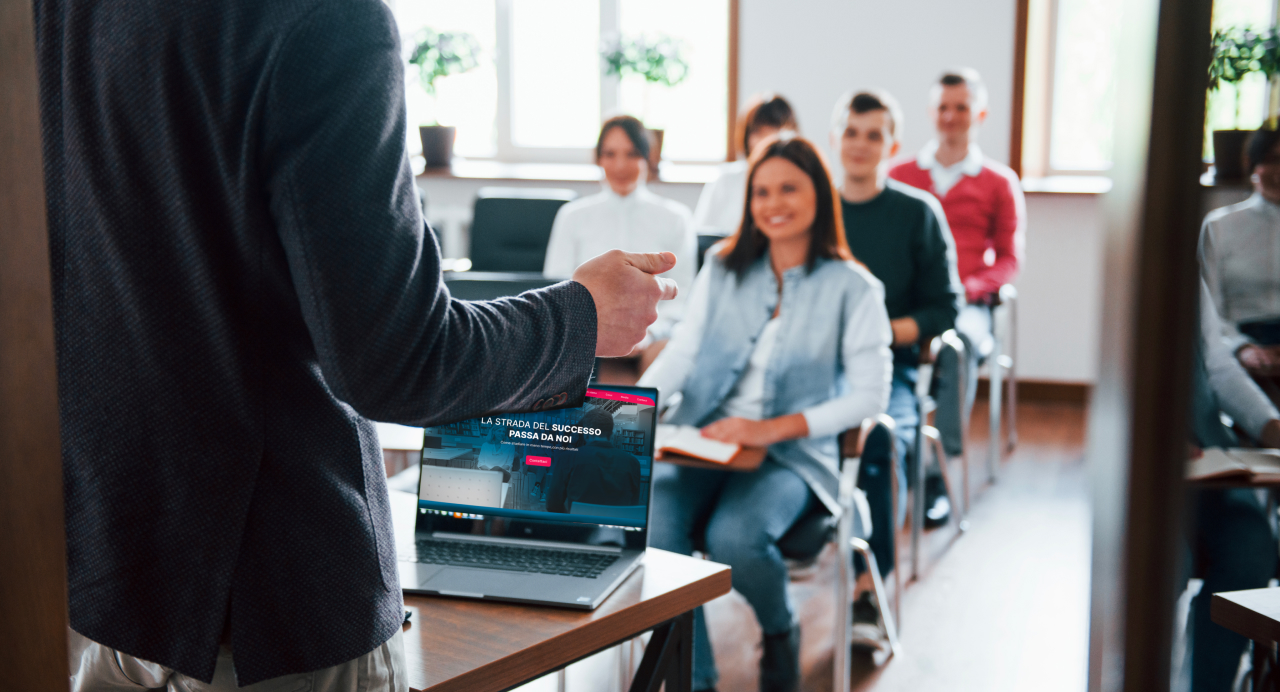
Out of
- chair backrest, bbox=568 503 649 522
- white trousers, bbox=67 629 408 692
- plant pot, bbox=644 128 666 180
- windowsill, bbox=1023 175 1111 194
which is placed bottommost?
chair backrest, bbox=568 503 649 522

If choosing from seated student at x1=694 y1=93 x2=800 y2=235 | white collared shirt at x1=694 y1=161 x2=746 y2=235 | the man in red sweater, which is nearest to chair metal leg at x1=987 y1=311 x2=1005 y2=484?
the man in red sweater

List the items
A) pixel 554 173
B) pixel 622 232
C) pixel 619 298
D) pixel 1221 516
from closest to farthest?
pixel 1221 516 → pixel 619 298 → pixel 622 232 → pixel 554 173

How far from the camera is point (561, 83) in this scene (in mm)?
6277

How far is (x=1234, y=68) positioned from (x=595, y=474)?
1091mm

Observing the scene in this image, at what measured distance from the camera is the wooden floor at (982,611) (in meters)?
2.51

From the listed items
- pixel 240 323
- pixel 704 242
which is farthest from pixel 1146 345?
pixel 704 242

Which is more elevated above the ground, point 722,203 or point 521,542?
point 722,203

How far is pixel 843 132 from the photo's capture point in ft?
11.5

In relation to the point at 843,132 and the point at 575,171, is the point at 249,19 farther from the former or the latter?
the point at 575,171

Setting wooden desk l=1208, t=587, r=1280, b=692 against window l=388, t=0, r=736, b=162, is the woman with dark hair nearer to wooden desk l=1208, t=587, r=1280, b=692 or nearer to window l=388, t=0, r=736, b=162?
window l=388, t=0, r=736, b=162

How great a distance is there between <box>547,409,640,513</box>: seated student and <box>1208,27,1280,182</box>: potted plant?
40.4 inches

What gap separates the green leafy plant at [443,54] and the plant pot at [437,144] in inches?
11.1

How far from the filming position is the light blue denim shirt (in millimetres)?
2340

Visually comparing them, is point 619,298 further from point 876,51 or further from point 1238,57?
point 876,51
